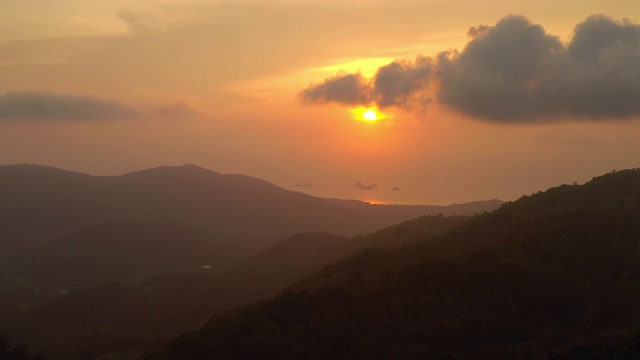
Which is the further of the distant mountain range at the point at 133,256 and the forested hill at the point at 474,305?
the distant mountain range at the point at 133,256

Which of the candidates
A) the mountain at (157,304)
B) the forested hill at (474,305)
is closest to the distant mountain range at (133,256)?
the mountain at (157,304)

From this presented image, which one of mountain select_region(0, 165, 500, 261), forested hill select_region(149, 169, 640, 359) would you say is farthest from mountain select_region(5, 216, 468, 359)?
mountain select_region(0, 165, 500, 261)

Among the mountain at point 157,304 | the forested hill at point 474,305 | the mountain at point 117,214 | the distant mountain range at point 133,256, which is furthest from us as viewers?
the mountain at point 117,214

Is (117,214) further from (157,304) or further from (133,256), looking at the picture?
(157,304)

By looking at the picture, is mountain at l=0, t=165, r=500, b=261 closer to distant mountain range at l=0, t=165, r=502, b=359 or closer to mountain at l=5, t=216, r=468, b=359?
distant mountain range at l=0, t=165, r=502, b=359

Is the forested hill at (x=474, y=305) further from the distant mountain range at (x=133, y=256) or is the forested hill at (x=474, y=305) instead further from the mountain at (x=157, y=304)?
the distant mountain range at (x=133, y=256)

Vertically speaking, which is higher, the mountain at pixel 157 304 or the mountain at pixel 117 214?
the mountain at pixel 117 214

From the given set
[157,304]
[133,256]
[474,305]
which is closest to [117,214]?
[133,256]

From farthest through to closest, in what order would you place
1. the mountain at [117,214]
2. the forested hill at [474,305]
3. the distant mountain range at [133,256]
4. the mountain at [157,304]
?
the mountain at [117,214], the distant mountain range at [133,256], the mountain at [157,304], the forested hill at [474,305]
